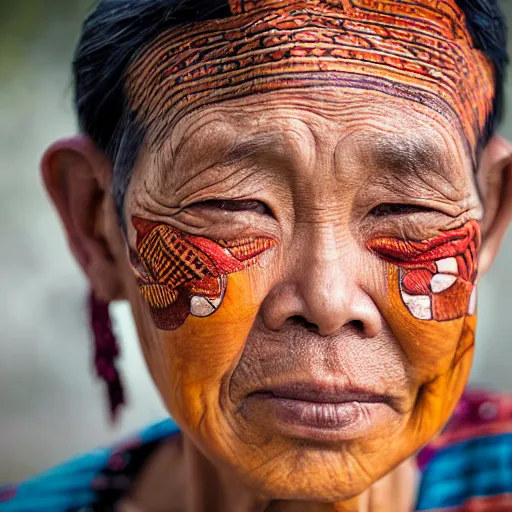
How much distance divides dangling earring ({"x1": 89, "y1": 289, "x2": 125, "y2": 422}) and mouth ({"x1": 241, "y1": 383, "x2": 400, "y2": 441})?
0.78m

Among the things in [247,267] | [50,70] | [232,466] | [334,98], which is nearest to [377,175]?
[334,98]

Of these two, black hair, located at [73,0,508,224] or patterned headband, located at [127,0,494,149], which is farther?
black hair, located at [73,0,508,224]

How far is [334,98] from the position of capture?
1.48m

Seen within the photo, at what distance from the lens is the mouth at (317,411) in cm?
153

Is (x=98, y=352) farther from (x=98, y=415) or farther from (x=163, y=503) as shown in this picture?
(x=98, y=415)

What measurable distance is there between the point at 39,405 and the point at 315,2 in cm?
395

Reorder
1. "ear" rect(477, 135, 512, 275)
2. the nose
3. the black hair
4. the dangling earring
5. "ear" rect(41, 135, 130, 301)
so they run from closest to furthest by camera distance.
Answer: the nose < the black hair < "ear" rect(477, 135, 512, 275) < "ear" rect(41, 135, 130, 301) < the dangling earring

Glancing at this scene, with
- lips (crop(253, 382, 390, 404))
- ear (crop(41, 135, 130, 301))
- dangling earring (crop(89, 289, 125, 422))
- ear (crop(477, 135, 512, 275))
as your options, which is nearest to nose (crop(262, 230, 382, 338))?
lips (crop(253, 382, 390, 404))

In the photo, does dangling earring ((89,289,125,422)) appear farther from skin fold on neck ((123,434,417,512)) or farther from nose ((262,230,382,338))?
nose ((262,230,382,338))

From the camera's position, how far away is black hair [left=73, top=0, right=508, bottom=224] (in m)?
1.63

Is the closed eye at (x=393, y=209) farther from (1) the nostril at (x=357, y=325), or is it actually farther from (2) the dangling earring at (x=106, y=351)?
(2) the dangling earring at (x=106, y=351)

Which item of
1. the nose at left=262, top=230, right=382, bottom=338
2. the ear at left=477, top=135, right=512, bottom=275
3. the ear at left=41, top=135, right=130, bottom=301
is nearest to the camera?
the nose at left=262, top=230, right=382, bottom=338

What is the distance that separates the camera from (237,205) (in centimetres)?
155

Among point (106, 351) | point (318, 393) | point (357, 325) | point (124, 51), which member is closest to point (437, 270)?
point (357, 325)
